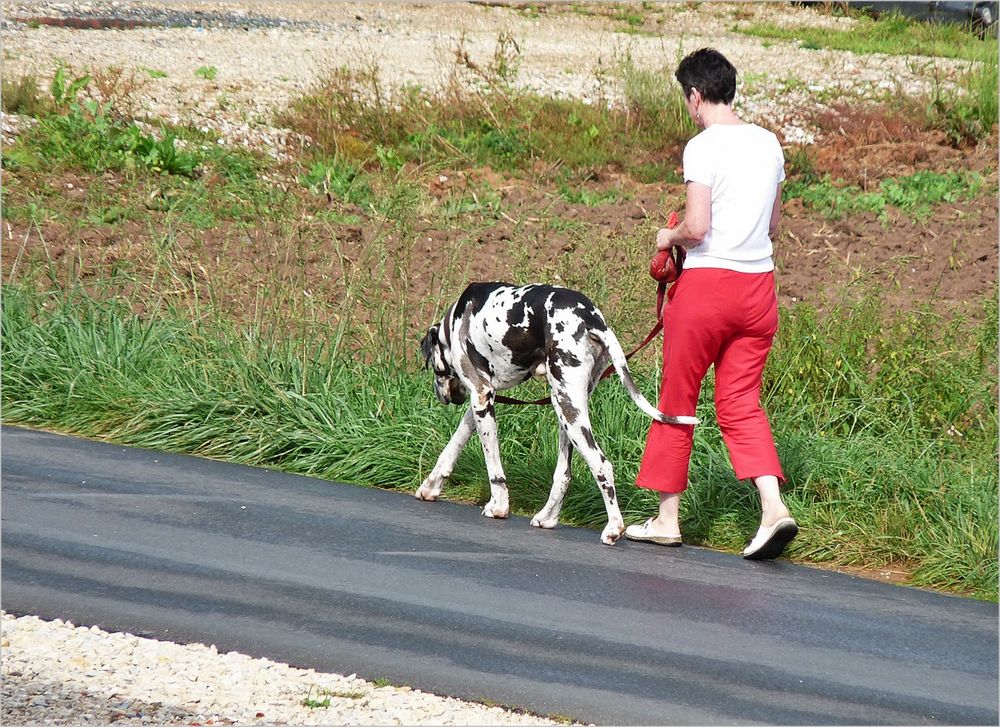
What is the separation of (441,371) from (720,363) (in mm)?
1634

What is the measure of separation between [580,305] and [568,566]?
129 centimetres

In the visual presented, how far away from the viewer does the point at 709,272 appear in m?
5.75

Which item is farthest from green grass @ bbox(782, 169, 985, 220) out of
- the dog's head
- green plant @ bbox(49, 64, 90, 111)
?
green plant @ bbox(49, 64, 90, 111)

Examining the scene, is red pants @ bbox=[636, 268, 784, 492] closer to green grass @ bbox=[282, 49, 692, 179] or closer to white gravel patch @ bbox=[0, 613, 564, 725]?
white gravel patch @ bbox=[0, 613, 564, 725]

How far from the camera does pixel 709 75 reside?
18.7 ft

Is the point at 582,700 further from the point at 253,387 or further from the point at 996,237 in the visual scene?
the point at 996,237

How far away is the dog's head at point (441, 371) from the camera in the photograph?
6.75 metres

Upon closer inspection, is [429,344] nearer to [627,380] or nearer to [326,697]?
[627,380]

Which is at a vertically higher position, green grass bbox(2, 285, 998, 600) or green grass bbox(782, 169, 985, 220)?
green grass bbox(782, 169, 985, 220)

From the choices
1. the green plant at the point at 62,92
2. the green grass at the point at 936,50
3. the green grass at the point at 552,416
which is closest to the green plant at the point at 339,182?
the green plant at the point at 62,92

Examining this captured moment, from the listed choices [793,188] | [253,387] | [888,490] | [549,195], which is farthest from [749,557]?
[793,188]

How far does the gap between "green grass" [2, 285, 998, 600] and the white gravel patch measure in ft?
8.10

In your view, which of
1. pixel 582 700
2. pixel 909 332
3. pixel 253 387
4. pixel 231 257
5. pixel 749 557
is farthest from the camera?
pixel 231 257

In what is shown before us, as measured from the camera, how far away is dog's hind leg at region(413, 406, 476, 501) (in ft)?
22.0
